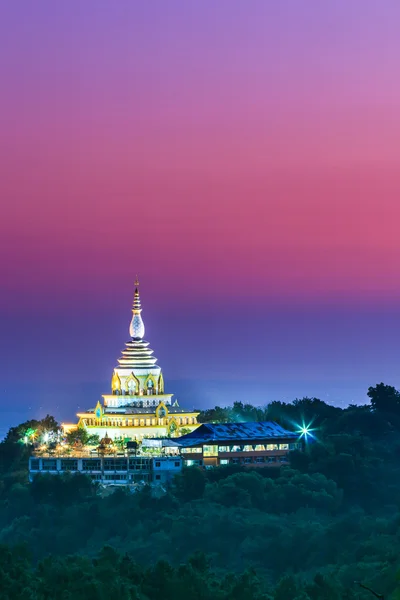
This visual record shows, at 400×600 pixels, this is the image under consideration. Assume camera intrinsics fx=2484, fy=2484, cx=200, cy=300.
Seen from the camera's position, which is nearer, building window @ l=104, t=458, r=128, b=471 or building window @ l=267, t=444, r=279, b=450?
building window @ l=104, t=458, r=128, b=471

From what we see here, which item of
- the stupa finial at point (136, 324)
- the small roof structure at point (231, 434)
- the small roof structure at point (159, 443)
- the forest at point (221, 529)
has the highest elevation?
the stupa finial at point (136, 324)

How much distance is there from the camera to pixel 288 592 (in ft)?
249

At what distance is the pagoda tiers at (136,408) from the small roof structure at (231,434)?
2767 mm

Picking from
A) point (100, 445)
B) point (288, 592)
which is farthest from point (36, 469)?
point (288, 592)

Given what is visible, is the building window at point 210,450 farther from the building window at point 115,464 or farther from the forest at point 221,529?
the building window at point 115,464

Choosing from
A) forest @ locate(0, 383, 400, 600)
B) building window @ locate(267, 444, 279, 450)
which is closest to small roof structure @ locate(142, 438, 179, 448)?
forest @ locate(0, 383, 400, 600)

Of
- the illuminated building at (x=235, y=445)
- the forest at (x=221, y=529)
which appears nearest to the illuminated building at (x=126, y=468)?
the illuminated building at (x=235, y=445)

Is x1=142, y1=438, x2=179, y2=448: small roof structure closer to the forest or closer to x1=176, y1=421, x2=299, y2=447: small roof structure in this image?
x1=176, y1=421, x2=299, y2=447: small roof structure

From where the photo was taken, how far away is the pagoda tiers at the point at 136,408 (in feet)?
371

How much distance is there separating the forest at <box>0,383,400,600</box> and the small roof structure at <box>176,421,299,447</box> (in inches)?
71.9

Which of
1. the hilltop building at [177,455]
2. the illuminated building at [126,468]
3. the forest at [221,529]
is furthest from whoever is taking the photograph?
the hilltop building at [177,455]

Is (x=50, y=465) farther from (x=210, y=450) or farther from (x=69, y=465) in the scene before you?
(x=210, y=450)

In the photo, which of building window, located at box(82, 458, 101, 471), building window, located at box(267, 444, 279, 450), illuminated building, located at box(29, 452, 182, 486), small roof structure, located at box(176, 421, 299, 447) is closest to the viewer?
illuminated building, located at box(29, 452, 182, 486)

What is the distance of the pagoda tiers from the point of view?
113 meters
